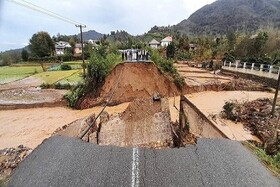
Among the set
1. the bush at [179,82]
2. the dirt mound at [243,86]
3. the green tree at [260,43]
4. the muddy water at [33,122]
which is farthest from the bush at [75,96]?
the green tree at [260,43]

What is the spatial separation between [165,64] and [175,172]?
17477 millimetres

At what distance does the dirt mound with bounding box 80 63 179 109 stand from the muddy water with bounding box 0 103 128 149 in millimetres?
891

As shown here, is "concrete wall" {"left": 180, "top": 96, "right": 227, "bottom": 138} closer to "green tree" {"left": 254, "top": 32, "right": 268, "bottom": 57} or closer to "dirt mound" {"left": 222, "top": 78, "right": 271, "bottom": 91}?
"dirt mound" {"left": 222, "top": 78, "right": 271, "bottom": 91}

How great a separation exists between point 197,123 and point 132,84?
35.4ft

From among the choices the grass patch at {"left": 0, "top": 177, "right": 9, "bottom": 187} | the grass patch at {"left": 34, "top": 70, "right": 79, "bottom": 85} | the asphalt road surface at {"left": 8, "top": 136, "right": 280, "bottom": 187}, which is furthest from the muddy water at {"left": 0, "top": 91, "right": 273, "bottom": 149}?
the grass patch at {"left": 34, "top": 70, "right": 79, "bottom": 85}

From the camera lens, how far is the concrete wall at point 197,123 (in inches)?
340

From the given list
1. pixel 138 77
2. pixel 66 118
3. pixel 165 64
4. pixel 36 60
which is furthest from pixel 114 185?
pixel 36 60

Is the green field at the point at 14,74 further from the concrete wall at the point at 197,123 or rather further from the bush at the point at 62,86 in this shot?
the concrete wall at the point at 197,123

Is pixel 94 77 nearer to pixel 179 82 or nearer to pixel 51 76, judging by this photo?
pixel 179 82

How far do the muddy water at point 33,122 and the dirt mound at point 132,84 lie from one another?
2.92ft

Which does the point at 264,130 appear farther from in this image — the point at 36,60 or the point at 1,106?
the point at 36,60

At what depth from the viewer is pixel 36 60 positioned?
60062 mm

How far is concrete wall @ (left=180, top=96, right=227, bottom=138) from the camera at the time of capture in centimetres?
864

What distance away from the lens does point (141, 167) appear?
18.6 feet
